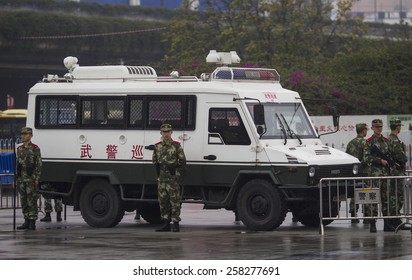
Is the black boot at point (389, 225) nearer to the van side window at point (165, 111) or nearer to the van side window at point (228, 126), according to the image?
the van side window at point (228, 126)

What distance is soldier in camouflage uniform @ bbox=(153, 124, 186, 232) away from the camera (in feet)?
66.8

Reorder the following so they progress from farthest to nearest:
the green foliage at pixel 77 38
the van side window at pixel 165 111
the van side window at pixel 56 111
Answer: the green foliage at pixel 77 38
the van side window at pixel 56 111
the van side window at pixel 165 111

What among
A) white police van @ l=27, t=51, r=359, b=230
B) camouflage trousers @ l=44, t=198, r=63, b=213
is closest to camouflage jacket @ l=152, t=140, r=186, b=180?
white police van @ l=27, t=51, r=359, b=230

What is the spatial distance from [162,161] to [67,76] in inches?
130

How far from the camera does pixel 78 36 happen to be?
71.4 meters

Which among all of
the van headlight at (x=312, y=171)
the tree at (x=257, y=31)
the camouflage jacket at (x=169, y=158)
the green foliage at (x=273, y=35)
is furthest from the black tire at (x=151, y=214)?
the tree at (x=257, y=31)

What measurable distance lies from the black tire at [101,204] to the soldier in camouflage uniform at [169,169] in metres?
1.47

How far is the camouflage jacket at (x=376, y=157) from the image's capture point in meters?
20.2

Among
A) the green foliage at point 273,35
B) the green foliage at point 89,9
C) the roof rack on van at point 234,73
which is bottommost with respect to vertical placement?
the roof rack on van at point 234,73

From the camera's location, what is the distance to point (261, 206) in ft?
66.8

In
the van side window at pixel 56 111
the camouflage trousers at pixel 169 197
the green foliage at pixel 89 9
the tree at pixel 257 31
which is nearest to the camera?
the camouflage trousers at pixel 169 197

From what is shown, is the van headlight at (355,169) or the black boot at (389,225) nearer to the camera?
the black boot at (389,225)
